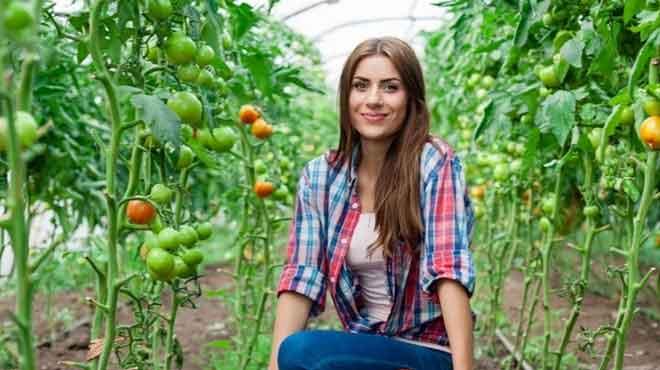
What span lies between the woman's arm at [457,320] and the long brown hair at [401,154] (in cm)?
17

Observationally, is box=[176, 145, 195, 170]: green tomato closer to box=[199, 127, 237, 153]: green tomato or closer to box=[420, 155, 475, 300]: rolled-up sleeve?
box=[199, 127, 237, 153]: green tomato

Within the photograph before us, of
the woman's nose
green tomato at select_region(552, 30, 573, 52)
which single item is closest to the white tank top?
the woman's nose

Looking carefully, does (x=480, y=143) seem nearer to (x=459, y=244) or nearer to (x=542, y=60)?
(x=542, y=60)

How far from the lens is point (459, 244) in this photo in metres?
1.77

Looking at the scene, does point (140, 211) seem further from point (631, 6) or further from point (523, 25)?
point (523, 25)

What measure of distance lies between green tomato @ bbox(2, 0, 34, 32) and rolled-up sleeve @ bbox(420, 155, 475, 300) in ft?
3.69

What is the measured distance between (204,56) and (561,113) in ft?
2.66

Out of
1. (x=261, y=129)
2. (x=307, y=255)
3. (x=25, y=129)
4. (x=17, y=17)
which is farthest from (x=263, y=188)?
(x=17, y=17)

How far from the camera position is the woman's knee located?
5.84 feet

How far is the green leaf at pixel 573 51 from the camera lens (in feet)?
5.99

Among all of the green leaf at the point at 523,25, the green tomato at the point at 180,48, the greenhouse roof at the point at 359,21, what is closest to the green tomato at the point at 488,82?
the green leaf at the point at 523,25

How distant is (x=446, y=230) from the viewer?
1778 mm

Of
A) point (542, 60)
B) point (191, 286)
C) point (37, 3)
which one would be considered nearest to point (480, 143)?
point (542, 60)

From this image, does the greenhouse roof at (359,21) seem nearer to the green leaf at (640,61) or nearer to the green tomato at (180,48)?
the green leaf at (640,61)
